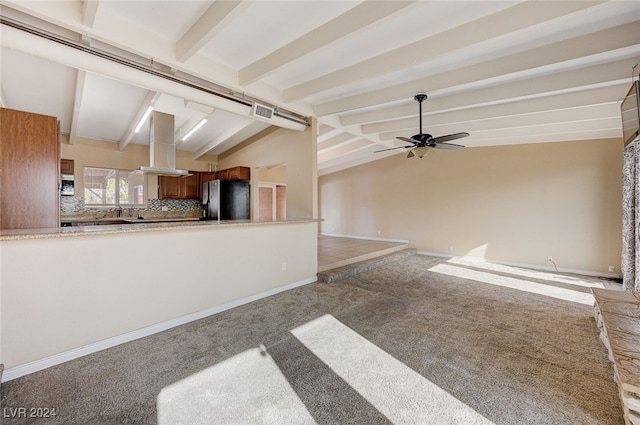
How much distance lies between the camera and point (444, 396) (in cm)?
184

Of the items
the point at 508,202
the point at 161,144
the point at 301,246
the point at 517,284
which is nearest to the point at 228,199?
the point at 161,144

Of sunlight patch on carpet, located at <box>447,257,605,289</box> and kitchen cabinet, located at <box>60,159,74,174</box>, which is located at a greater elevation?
kitchen cabinet, located at <box>60,159,74,174</box>

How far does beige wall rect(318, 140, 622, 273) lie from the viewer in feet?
17.0

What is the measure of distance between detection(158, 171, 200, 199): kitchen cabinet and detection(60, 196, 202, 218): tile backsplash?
1.17 feet

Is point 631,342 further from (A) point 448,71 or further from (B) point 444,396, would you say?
(A) point 448,71

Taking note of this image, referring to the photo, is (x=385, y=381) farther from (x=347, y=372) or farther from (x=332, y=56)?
(x=332, y=56)

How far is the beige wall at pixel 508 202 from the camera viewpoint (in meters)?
5.20

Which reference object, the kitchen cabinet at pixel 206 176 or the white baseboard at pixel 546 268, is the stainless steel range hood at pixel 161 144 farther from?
the white baseboard at pixel 546 268

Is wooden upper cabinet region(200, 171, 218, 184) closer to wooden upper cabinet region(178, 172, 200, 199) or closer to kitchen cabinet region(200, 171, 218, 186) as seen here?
kitchen cabinet region(200, 171, 218, 186)

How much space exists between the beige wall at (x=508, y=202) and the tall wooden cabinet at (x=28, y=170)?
7.11 m

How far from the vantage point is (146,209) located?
259 inches

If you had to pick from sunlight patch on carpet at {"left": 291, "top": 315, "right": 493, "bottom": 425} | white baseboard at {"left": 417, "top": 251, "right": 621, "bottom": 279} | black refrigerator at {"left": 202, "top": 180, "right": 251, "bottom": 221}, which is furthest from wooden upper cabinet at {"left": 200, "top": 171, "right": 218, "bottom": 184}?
white baseboard at {"left": 417, "top": 251, "right": 621, "bottom": 279}

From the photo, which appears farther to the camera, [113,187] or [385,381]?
[113,187]

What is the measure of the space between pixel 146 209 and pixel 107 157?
139cm
